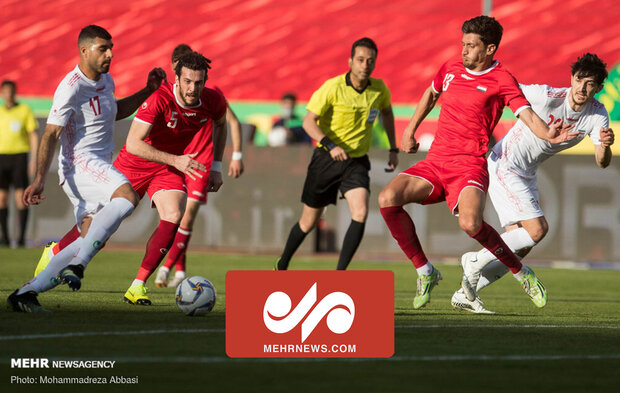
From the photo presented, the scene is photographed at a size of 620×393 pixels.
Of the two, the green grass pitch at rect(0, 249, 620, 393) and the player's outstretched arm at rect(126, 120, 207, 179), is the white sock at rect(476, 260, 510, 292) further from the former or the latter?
the player's outstretched arm at rect(126, 120, 207, 179)

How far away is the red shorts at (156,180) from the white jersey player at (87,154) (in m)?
0.82

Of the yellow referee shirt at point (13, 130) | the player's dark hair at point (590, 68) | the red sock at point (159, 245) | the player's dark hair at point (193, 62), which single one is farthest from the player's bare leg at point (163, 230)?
the yellow referee shirt at point (13, 130)

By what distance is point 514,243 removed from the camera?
8898mm

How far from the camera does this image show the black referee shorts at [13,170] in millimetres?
16438

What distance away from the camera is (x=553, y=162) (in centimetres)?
1650

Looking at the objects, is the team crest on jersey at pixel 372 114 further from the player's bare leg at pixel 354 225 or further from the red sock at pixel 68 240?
the red sock at pixel 68 240

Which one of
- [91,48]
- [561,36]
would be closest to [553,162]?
[91,48]

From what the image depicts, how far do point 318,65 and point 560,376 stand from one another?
994 inches

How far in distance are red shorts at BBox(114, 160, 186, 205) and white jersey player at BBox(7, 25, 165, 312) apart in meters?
0.82

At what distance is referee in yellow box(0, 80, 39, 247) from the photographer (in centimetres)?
1642

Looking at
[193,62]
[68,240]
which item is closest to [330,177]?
[193,62]

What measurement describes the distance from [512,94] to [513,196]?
115 cm

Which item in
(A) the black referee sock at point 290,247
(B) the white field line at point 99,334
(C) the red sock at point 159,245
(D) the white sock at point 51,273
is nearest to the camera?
(B) the white field line at point 99,334

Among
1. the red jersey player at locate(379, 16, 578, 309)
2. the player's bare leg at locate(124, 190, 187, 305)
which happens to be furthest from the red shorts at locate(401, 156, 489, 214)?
the player's bare leg at locate(124, 190, 187, 305)
